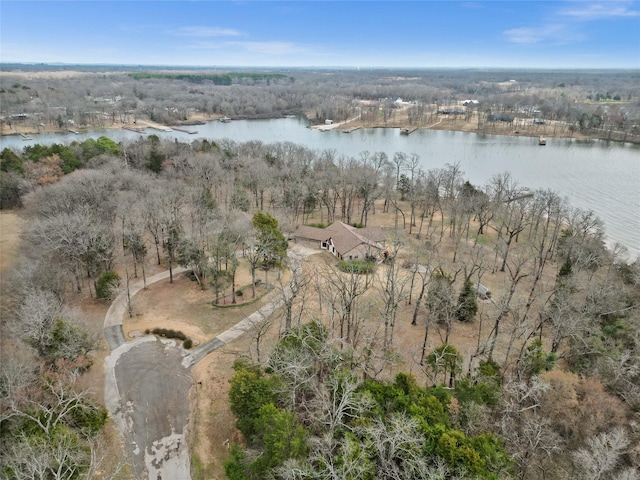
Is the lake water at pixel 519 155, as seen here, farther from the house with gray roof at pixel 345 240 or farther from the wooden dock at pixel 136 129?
the house with gray roof at pixel 345 240

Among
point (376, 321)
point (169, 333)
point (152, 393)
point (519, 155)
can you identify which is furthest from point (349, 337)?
point (519, 155)

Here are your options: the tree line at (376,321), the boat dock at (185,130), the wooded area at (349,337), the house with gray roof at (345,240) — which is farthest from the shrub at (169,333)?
the boat dock at (185,130)

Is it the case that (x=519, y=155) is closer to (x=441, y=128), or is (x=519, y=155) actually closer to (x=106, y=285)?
(x=441, y=128)

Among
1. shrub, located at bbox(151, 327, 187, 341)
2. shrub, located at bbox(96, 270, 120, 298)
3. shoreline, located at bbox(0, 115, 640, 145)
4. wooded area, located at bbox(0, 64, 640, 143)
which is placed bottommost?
shrub, located at bbox(151, 327, 187, 341)

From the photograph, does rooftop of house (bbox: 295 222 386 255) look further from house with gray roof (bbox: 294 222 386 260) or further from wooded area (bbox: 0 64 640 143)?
wooded area (bbox: 0 64 640 143)

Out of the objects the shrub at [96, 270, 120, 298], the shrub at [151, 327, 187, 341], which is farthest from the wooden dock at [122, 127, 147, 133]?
the shrub at [151, 327, 187, 341]

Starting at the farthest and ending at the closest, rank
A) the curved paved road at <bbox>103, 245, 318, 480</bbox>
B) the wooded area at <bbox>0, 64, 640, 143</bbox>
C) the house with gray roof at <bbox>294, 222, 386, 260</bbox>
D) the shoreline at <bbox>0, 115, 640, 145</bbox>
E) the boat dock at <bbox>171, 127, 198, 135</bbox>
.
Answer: the boat dock at <bbox>171, 127, 198, 135</bbox> → the wooded area at <bbox>0, 64, 640, 143</bbox> → the shoreline at <bbox>0, 115, 640, 145</bbox> → the house with gray roof at <bbox>294, 222, 386, 260</bbox> → the curved paved road at <bbox>103, 245, 318, 480</bbox>

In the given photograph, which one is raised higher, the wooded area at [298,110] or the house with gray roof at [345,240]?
A: the wooded area at [298,110]
